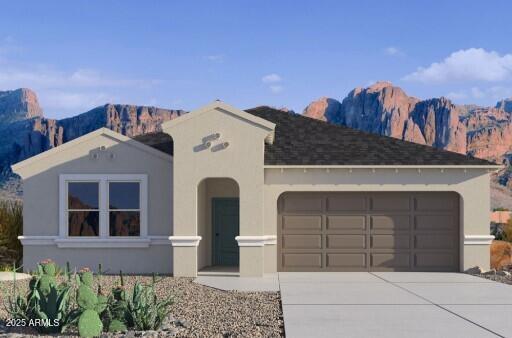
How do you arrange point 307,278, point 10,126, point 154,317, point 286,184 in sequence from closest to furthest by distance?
point 154,317, point 307,278, point 286,184, point 10,126

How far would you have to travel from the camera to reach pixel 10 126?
134m

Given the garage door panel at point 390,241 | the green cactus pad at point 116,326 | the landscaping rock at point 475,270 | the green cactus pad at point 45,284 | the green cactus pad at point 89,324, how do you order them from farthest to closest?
the garage door panel at point 390,241
the landscaping rock at point 475,270
the green cactus pad at point 45,284
the green cactus pad at point 116,326
the green cactus pad at point 89,324

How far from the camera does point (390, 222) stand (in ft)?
63.8

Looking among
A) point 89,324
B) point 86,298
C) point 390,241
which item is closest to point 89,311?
point 89,324

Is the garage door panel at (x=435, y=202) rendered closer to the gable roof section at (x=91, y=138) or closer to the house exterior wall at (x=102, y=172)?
the house exterior wall at (x=102, y=172)

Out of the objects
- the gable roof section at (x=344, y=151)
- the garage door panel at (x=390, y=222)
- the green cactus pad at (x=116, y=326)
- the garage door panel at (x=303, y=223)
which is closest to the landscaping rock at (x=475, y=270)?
the garage door panel at (x=390, y=222)

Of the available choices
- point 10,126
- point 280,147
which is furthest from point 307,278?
point 10,126

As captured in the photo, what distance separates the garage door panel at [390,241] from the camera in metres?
19.4

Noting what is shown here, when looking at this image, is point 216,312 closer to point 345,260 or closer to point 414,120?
point 345,260

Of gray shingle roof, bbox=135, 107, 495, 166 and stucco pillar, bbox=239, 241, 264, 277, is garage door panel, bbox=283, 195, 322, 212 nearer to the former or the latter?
gray shingle roof, bbox=135, 107, 495, 166

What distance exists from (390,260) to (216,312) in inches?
340

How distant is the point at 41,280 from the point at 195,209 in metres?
7.85

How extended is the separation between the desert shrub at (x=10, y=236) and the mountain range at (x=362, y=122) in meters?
94.3

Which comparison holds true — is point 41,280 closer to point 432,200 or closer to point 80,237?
point 80,237
